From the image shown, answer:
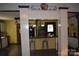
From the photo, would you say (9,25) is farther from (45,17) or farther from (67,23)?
(67,23)

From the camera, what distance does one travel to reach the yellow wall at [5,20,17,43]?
4.25 metres

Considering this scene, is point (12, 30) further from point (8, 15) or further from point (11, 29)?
point (8, 15)

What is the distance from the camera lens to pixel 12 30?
4.34 metres

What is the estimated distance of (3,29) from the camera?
14.7ft

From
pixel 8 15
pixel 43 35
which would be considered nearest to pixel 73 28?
pixel 43 35

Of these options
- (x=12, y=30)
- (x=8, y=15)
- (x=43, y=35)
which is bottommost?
(x=43, y=35)

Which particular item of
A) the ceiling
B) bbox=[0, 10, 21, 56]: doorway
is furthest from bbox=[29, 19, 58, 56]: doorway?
the ceiling

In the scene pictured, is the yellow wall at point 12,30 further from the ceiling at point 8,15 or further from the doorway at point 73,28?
the doorway at point 73,28

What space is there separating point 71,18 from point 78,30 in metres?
0.41

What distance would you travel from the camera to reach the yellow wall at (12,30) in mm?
4250

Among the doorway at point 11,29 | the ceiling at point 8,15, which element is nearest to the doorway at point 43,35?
the doorway at point 11,29

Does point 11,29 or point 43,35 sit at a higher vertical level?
point 11,29

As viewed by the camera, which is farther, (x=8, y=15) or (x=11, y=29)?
(x=8, y=15)

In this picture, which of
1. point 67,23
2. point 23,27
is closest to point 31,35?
point 23,27
